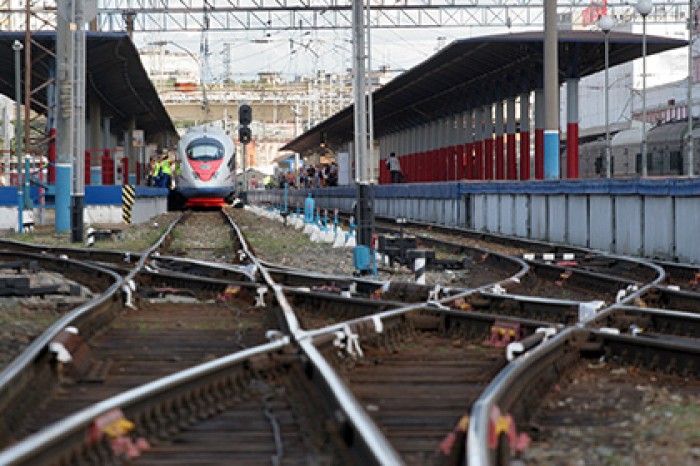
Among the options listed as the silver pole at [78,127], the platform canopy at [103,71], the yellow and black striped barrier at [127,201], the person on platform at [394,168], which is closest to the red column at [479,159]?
the person on platform at [394,168]

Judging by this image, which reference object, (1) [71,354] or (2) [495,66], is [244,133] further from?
(1) [71,354]

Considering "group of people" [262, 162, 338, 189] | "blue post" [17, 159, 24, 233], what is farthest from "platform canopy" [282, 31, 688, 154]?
"group of people" [262, 162, 338, 189]

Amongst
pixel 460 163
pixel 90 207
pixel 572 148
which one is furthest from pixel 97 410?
pixel 460 163

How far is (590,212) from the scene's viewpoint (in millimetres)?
23875

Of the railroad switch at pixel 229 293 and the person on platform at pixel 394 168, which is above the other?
the person on platform at pixel 394 168

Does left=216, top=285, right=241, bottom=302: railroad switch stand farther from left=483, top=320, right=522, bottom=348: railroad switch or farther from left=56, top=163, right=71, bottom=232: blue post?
left=56, top=163, right=71, bottom=232: blue post

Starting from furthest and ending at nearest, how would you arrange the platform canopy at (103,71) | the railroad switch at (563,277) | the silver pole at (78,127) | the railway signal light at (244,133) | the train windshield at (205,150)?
the train windshield at (205,150) → the railway signal light at (244,133) → the platform canopy at (103,71) → the silver pole at (78,127) → the railroad switch at (563,277)

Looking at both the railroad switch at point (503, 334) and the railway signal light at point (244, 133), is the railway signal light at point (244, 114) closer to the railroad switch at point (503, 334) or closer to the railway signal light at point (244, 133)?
the railway signal light at point (244, 133)

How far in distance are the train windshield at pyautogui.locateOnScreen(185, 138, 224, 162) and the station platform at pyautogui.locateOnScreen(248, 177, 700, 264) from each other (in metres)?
15.9

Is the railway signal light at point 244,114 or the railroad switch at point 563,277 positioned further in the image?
the railway signal light at point 244,114

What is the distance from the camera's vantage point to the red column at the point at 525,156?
40.4 m

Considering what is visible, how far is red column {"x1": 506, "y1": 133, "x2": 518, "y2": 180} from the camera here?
43037 millimetres

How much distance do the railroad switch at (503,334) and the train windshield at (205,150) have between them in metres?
43.7

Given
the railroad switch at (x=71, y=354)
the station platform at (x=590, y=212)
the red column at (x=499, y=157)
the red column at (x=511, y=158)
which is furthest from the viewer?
the red column at (x=499, y=157)
